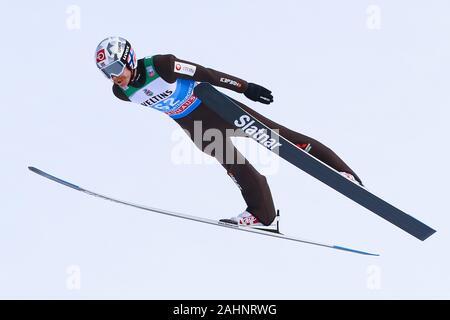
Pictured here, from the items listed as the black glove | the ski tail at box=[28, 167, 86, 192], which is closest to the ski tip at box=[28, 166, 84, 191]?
the ski tail at box=[28, 167, 86, 192]

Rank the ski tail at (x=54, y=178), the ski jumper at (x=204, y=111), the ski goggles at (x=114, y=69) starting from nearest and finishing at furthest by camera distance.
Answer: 1. the ski goggles at (x=114, y=69)
2. the ski jumper at (x=204, y=111)
3. the ski tail at (x=54, y=178)

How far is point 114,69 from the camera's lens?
6.07 meters

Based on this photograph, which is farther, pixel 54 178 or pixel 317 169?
pixel 54 178

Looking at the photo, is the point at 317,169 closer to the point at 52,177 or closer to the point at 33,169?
the point at 52,177

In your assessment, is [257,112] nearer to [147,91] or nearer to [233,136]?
[233,136]

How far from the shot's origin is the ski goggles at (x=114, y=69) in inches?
238

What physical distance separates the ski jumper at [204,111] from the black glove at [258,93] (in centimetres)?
5

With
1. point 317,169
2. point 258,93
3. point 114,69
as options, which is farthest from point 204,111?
point 317,169

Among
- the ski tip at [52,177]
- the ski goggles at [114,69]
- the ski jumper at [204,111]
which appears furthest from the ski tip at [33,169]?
the ski goggles at [114,69]

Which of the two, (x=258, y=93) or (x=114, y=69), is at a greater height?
(x=114, y=69)

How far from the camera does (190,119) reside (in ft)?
21.7

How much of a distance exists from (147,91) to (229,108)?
65 centimetres

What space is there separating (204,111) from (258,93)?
22.3 inches

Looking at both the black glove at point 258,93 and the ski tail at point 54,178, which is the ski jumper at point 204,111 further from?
the ski tail at point 54,178
